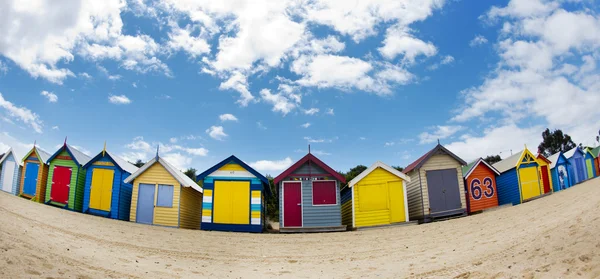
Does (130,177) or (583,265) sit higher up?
(130,177)

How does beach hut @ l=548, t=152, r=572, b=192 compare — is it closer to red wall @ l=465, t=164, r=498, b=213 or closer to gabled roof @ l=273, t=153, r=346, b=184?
red wall @ l=465, t=164, r=498, b=213

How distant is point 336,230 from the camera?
66.5 ft

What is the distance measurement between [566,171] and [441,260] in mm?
25882

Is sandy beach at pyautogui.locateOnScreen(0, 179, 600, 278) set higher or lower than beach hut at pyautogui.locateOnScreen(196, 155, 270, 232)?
lower

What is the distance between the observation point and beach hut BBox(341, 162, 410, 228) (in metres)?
20.6

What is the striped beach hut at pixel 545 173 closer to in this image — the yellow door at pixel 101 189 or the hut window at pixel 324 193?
the hut window at pixel 324 193

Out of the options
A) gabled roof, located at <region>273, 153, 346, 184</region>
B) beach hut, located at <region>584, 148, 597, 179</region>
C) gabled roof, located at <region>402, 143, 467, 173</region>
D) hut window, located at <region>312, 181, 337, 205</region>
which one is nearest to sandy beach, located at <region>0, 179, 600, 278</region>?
hut window, located at <region>312, 181, 337, 205</region>

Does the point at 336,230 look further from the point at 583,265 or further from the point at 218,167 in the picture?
the point at 583,265

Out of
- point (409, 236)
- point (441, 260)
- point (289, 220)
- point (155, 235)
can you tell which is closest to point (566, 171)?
point (409, 236)

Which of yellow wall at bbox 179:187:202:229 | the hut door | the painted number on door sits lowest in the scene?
yellow wall at bbox 179:187:202:229

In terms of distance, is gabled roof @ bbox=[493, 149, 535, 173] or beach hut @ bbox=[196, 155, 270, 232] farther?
gabled roof @ bbox=[493, 149, 535, 173]

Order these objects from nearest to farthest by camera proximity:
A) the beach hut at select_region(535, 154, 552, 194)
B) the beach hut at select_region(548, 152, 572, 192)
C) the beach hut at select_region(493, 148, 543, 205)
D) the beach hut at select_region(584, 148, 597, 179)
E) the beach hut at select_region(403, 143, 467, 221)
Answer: the beach hut at select_region(403, 143, 467, 221)
the beach hut at select_region(493, 148, 543, 205)
the beach hut at select_region(535, 154, 552, 194)
the beach hut at select_region(548, 152, 572, 192)
the beach hut at select_region(584, 148, 597, 179)

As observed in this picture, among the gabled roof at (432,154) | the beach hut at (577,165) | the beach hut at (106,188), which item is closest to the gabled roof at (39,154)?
the beach hut at (106,188)

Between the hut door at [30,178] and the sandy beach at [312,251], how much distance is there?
8.39m
